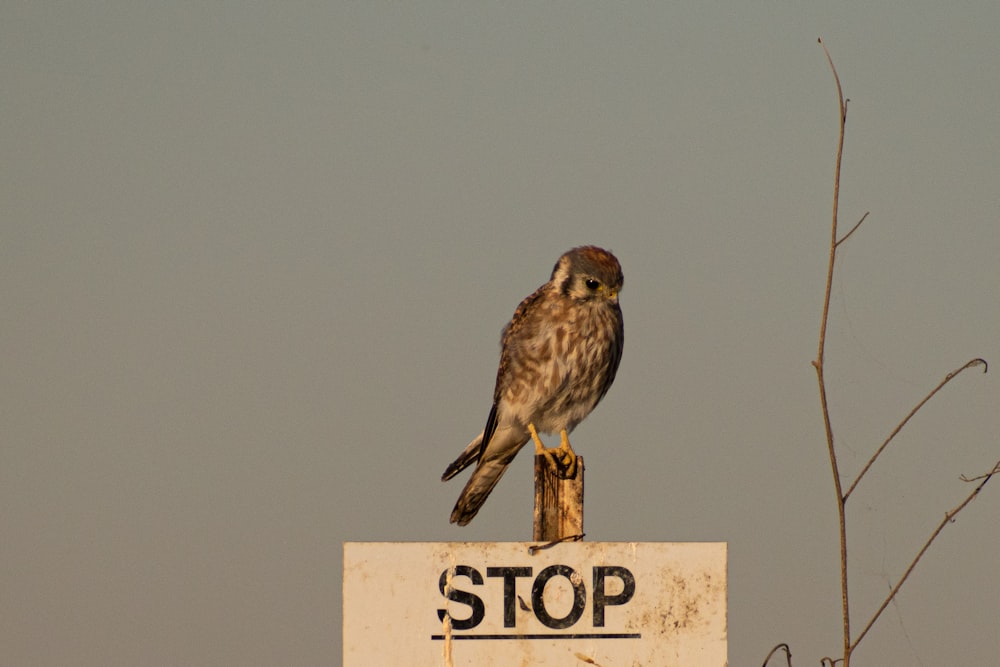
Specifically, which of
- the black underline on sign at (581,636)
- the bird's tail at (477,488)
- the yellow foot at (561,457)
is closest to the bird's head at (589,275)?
the yellow foot at (561,457)

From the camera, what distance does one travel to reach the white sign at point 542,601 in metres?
3.62

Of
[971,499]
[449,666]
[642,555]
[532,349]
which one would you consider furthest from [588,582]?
[532,349]

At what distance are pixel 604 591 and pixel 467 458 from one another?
2237 millimetres

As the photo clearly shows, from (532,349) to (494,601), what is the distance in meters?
2.64

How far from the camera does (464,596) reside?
367cm

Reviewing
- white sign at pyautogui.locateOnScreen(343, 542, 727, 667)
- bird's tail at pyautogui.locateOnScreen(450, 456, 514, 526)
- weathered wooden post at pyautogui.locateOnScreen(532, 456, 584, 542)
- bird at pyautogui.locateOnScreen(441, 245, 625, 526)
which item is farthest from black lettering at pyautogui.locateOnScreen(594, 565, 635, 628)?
bird at pyautogui.locateOnScreen(441, 245, 625, 526)

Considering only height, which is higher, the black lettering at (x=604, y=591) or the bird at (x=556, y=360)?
the bird at (x=556, y=360)

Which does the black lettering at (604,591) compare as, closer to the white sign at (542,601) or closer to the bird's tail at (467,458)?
the white sign at (542,601)

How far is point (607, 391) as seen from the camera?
6.35 meters

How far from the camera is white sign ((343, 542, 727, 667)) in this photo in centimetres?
362

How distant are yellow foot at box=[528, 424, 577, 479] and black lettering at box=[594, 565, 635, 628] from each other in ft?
1.59

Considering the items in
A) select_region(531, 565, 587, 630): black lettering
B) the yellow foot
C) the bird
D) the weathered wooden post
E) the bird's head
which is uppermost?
the bird's head

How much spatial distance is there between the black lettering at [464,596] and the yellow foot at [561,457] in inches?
22.9

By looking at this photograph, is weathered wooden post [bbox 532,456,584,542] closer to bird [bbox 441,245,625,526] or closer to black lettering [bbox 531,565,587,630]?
black lettering [bbox 531,565,587,630]
